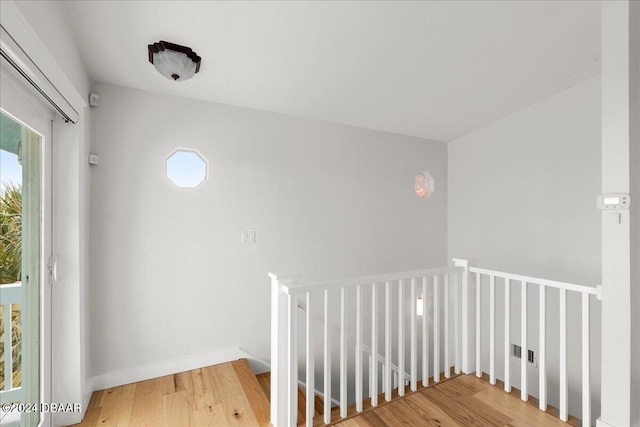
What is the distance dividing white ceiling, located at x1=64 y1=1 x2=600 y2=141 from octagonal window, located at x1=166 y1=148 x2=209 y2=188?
0.48 meters

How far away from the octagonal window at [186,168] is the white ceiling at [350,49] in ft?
1.56

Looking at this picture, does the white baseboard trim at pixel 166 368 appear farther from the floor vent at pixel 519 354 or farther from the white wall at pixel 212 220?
the floor vent at pixel 519 354

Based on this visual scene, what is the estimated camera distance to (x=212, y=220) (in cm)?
242

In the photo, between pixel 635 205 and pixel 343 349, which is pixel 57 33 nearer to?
pixel 343 349

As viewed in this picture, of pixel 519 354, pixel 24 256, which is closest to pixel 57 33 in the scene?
pixel 24 256

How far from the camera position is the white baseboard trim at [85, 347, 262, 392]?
6.79ft

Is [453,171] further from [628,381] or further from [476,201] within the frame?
[628,381]

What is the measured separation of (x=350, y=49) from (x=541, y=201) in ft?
7.93

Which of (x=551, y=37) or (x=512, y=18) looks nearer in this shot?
(x=512, y=18)

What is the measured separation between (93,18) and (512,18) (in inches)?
96.6

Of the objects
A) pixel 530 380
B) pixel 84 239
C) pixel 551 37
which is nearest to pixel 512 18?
Result: pixel 551 37

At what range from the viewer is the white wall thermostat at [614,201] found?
1439 millimetres

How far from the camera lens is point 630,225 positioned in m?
1.45

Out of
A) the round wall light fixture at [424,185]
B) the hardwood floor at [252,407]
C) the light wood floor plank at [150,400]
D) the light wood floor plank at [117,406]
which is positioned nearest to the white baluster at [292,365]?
the hardwood floor at [252,407]
